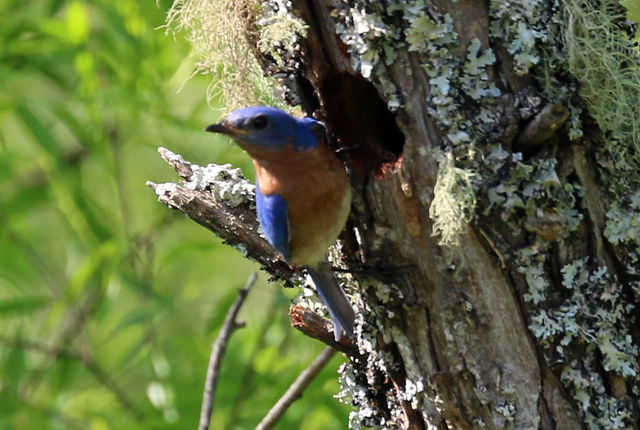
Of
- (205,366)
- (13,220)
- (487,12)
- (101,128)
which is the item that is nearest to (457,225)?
(487,12)

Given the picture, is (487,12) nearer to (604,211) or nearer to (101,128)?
(604,211)

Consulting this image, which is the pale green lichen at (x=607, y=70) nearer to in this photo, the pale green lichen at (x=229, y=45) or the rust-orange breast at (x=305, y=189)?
the rust-orange breast at (x=305, y=189)

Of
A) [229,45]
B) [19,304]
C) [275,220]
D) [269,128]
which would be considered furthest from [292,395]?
[19,304]

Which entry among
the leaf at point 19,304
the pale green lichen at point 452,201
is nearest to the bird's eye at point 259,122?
the pale green lichen at point 452,201

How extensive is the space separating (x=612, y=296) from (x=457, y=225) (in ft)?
1.76

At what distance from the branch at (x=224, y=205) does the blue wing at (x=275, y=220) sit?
3.3 inches

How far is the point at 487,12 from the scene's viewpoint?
2443 millimetres

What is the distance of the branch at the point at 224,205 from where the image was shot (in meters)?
2.92

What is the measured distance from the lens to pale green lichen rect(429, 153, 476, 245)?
2348mm

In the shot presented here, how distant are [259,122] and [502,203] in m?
0.86

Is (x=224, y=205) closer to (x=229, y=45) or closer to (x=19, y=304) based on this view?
(x=229, y=45)

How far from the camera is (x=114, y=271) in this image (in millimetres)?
4785

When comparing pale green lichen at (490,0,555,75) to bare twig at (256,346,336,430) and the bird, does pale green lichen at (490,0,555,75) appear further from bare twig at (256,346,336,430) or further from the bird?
bare twig at (256,346,336,430)

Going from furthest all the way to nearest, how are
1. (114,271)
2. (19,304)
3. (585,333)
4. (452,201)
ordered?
(114,271) → (19,304) → (585,333) → (452,201)
